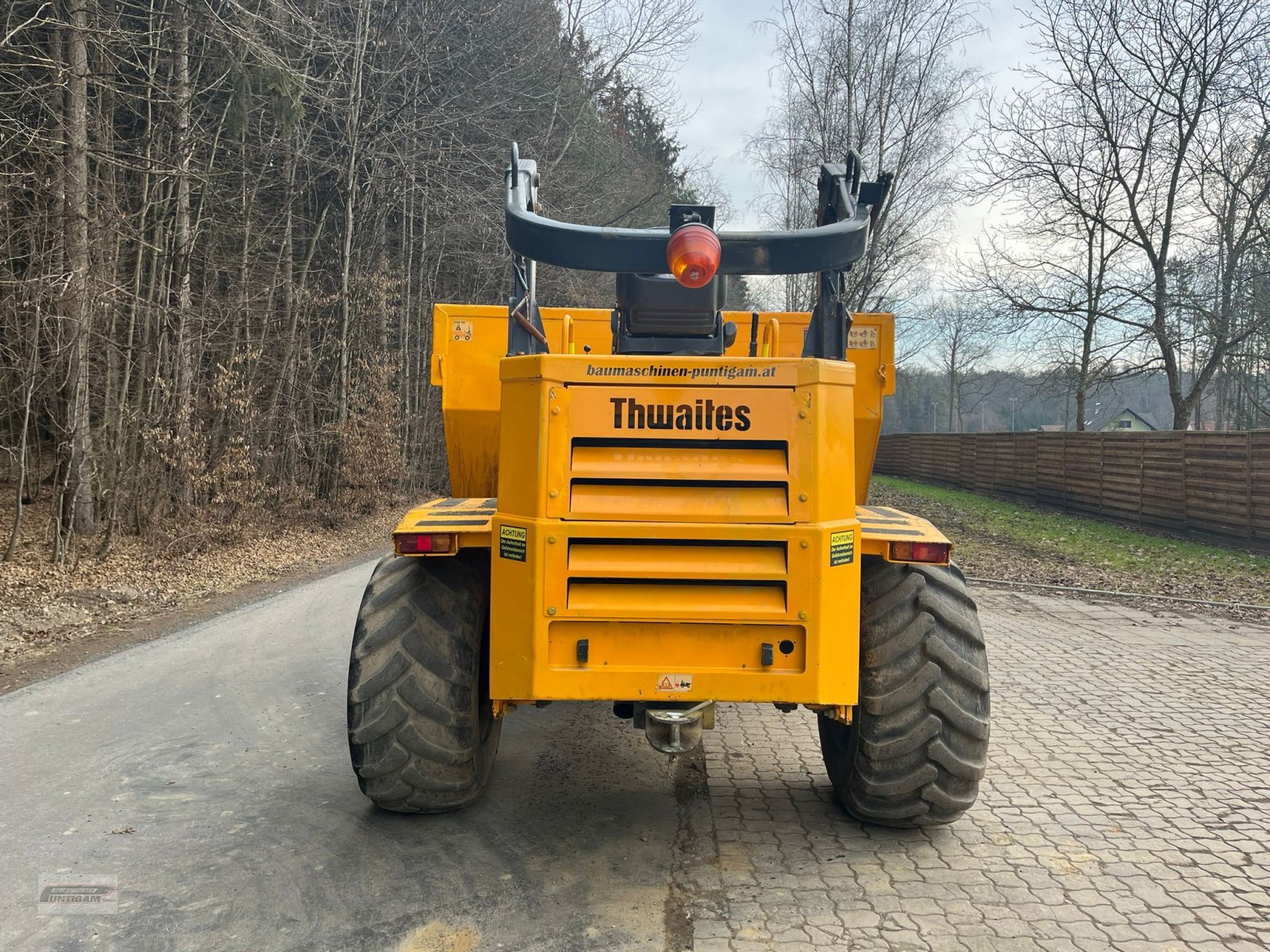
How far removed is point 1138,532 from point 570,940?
1557 cm

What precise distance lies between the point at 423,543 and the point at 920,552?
6.65 ft

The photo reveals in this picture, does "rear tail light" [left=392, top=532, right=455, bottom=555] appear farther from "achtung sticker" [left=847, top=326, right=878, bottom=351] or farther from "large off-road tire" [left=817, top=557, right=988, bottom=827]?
"achtung sticker" [left=847, top=326, right=878, bottom=351]

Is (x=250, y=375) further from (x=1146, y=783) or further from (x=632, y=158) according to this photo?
(x=632, y=158)

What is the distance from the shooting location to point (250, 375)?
45.9 feet

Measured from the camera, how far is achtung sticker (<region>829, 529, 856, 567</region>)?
3.30m

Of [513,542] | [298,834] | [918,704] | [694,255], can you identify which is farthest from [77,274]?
[918,704]

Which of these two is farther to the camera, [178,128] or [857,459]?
[178,128]

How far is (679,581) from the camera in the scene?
3.32 metres

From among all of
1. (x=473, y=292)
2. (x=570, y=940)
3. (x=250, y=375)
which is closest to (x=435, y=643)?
(x=570, y=940)

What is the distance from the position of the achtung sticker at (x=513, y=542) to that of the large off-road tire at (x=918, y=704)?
58.2 inches

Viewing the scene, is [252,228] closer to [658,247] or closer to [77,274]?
[77,274]

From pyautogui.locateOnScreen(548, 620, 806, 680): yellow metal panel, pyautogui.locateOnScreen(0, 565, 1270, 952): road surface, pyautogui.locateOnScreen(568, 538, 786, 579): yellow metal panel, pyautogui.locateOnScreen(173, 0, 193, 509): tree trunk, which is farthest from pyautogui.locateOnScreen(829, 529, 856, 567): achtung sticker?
pyautogui.locateOnScreen(173, 0, 193, 509): tree trunk

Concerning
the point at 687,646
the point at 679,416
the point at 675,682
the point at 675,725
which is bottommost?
the point at 675,725

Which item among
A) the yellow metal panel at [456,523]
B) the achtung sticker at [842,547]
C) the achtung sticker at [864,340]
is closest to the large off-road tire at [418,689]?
the yellow metal panel at [456,523]
